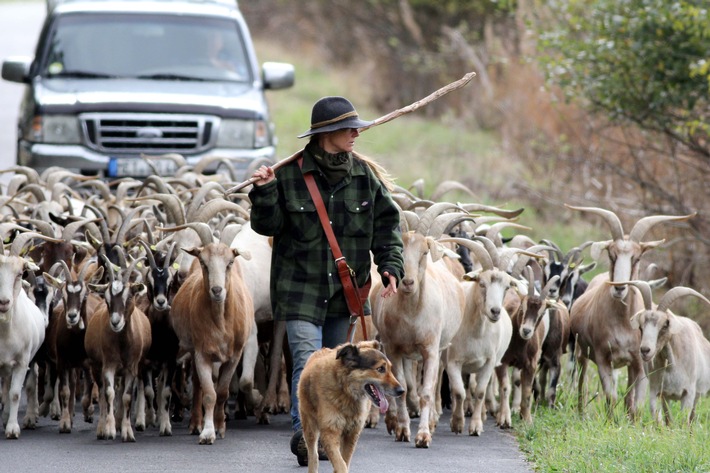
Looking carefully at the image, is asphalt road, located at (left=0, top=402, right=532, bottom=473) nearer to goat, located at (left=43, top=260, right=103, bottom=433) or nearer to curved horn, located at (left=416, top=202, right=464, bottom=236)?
goat, located at (left=43, top=260, right=103, bottom=433)

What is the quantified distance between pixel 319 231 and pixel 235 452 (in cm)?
193

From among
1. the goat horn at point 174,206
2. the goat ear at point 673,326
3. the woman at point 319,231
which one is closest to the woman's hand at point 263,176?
the woman at point 319,231

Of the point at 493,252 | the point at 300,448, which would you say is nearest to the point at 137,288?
the point at 300,448

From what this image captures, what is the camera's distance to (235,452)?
32.3 ft

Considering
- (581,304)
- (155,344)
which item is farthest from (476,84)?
(155,344)

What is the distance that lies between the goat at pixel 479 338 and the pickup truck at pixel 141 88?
5.12 metres

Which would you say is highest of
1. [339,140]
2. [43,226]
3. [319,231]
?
[339,140]

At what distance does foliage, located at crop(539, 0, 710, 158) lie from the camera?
53.2ft

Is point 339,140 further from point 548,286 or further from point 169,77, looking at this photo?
point 169,77

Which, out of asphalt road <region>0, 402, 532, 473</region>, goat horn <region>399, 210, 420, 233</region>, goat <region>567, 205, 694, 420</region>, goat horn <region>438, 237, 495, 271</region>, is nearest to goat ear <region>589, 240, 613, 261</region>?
goat <region>567, 205, 694, 420</region>

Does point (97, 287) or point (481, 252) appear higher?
point (481, 252)

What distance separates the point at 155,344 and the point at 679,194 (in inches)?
335

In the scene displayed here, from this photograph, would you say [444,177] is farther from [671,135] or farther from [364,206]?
[364,206]

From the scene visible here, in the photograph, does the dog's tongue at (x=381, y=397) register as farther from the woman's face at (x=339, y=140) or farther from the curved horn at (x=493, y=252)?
the curved horn at (x=493, y=252)
